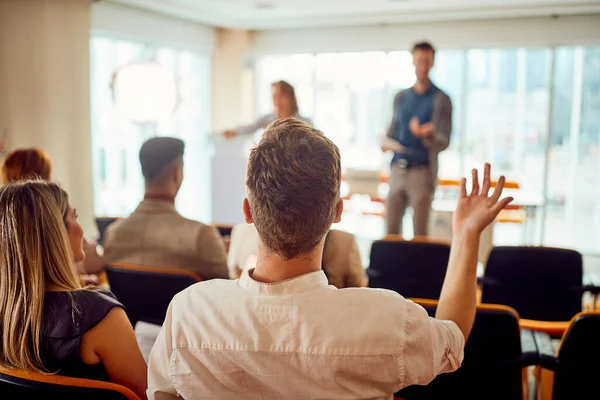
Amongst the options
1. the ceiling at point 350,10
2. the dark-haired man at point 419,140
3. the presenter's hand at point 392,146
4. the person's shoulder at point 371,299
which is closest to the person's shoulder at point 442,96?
the dark-haired man at point 419,140

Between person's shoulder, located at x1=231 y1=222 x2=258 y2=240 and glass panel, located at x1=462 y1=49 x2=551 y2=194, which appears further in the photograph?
glass panel, located at x1=462 y1=49 x2=551 y2=194

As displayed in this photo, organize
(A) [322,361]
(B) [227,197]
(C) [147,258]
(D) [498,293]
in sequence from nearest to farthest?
(A) [322,361] → (C) [147,258] → (D) [498,293] → (B) [227,197]

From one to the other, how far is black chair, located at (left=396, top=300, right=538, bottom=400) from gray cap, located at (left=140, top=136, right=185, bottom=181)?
4.86 feet

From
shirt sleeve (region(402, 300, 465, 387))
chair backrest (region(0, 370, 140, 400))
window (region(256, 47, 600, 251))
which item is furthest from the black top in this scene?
window (region(256, 47, 600, 251))

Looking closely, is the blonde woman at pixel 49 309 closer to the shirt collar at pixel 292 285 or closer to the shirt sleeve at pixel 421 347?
the shirt collar at pixel 292 285

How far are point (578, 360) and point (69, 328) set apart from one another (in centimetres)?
152

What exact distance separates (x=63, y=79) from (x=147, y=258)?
383 cm

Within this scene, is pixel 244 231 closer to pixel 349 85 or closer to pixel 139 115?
pixel 139 115

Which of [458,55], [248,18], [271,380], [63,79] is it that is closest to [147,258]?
[271,380]

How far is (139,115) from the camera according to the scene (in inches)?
164

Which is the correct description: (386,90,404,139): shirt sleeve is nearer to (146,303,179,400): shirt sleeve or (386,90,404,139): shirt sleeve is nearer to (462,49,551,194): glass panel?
(462,49,551,194): glass panel

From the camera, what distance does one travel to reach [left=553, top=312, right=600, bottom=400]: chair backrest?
181cm

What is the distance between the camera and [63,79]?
5.66 meters

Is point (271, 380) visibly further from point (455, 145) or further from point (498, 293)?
point (455, 145)
